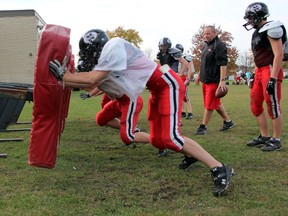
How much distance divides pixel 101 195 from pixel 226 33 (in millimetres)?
68503

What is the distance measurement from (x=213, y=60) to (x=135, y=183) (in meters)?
3.85

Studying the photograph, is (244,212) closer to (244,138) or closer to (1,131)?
(244,138)

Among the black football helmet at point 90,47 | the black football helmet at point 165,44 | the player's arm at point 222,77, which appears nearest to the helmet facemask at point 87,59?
the black football helmet at point 90,47

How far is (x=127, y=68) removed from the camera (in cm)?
372

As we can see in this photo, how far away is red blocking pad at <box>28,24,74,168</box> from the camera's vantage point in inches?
138

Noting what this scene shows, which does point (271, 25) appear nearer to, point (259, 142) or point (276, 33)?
point (276, 33)

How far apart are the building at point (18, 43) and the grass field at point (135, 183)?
29.7 m

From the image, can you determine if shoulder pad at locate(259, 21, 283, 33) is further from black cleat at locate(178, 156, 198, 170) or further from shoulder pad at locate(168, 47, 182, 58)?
shoulder pad at locate(168, 47, 182, 58)

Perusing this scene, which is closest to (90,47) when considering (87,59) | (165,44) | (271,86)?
(87,59)

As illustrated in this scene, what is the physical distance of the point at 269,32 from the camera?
5246mm

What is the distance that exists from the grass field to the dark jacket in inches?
57.4

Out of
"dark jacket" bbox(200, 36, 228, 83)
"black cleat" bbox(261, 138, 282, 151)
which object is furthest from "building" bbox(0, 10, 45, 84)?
"black cleat" bbox(261, 138, 282, 151)

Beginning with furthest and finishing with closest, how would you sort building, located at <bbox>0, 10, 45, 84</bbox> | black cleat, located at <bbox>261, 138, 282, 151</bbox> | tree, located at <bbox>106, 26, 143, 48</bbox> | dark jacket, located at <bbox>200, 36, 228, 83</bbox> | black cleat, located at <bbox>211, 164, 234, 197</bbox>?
tree, located at <bbox>106, 26, 143, 48</bbox>
building, located at <bbox>0, 10, 45, 84</bbox>
dark jacket, located at <bbox>200, 36, 228, 83</bbox>
black cleat, located at <bbox>261, 138, 282, 151</bbox>
black cleat, located at <bbox>211, 164, 234, 197</bbox>

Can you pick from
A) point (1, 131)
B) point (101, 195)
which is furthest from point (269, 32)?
point (1, 131)
